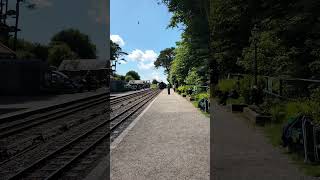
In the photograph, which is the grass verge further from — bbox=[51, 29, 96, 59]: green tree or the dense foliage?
bbox=[51, 29, 96, 59]: green tree

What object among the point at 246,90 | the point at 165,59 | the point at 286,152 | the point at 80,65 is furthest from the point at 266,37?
the point at 165,59

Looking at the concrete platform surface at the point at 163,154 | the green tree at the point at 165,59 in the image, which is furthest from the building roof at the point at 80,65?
the green tree at the point at 165,59

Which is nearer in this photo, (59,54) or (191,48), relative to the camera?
(191,48)

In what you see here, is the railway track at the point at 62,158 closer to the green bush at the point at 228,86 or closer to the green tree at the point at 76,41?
the green bush at the point at 228,86

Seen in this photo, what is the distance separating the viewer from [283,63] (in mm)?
16859

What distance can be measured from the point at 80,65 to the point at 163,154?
78.1 metres

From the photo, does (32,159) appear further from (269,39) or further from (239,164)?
(269,39)

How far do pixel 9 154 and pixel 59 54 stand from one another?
87806 millimetres

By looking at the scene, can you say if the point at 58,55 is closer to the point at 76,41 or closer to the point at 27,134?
the point at 76,41

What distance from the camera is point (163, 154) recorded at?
37.0 feet

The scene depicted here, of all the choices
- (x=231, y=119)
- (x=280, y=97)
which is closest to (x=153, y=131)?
(x=231, y=119)

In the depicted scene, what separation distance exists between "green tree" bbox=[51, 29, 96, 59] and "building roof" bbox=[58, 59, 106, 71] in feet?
105

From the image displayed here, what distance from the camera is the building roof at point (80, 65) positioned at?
85.9 metres

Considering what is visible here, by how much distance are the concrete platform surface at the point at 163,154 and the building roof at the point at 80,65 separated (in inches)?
2751
